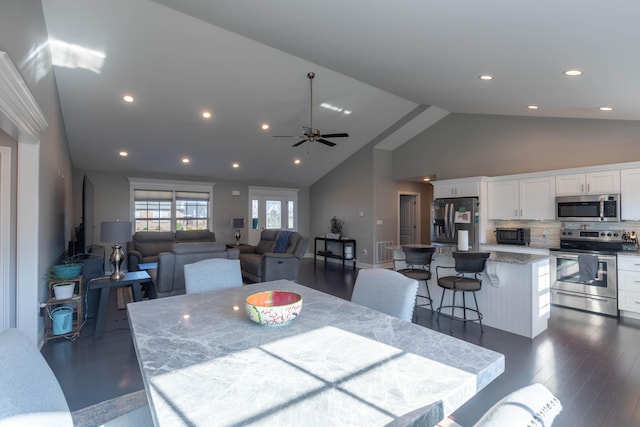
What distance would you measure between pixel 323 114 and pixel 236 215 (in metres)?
4.24

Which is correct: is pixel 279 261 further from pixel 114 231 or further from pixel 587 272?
pixel 587 272

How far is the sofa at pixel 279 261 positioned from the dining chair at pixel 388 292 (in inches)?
141

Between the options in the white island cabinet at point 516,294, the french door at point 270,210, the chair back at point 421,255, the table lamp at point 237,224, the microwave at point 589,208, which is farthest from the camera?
the french door at point 270,210

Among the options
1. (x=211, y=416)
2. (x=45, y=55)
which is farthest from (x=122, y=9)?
(x=211, y=416)

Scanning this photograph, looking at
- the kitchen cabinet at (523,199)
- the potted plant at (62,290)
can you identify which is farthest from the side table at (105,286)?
the kitchen cabinet at (523,199)

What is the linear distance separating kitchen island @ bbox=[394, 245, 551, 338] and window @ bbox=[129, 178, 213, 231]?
23.4 ft

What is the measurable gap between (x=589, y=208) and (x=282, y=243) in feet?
16.7

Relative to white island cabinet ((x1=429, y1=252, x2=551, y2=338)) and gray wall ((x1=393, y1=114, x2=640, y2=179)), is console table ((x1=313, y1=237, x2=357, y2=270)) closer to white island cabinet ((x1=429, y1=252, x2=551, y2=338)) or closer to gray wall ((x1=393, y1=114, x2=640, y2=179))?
gray wall ((x1=393, y1=114, x2=640, y2=179))

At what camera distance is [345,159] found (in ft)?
28.1

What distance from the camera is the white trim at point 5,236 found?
109 inches

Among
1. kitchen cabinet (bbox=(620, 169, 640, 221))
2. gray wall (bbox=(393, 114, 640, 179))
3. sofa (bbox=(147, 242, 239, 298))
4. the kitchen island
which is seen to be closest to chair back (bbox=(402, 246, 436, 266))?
the kitchen island

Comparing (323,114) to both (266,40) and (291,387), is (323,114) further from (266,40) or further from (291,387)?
(291,387)

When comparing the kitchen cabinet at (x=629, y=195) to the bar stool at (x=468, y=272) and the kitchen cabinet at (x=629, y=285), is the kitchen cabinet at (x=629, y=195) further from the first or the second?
the bar stool at (x=468, y=272)

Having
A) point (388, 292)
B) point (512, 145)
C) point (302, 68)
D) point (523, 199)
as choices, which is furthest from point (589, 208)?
point (302, 68)
